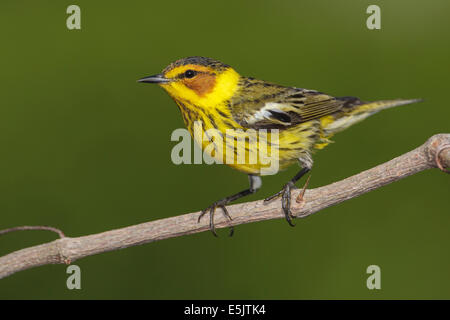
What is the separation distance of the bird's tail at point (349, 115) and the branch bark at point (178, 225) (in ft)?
3.66

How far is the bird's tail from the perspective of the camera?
4.13 m

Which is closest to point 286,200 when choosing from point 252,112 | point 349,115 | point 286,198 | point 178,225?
point 286,198

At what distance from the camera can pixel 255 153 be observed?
3635mm

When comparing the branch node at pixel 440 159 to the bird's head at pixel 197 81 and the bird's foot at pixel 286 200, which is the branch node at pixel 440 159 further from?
the bird's head at pixel 197 81

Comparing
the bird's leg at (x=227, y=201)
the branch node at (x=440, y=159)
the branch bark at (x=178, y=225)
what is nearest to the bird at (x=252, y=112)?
the bird's leg at (x=227, y=201)

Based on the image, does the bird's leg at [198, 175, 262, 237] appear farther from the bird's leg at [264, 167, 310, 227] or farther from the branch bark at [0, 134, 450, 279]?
the bird's leg at [264, 167, 310, 227]

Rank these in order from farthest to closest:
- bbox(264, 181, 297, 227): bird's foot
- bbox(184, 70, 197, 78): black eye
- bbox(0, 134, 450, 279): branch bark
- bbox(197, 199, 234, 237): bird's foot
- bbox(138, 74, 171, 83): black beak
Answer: bbox(184, 70, 197, 78): black eye, bbox(138, 74, 171, 83): black beak, bbox(197, 199, 234, 237): bird's foot, bbox(264, 181, 297, 227): bird's foot, bbox(0, 134, 450, 279): branch bark

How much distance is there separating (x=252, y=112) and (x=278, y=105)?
30 cm

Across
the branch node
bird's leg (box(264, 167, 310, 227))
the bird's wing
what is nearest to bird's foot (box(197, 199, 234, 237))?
bird's leg (box(264, 167, 310, 227))

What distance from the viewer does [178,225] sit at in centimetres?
331

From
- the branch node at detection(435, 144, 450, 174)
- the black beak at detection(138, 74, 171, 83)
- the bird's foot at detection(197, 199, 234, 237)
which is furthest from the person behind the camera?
the black beak at detection(138, 74, 171, 83)

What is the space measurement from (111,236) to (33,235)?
233 cm

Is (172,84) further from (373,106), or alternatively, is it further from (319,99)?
(373,106)

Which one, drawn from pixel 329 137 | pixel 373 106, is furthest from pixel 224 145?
pixel 373 106
